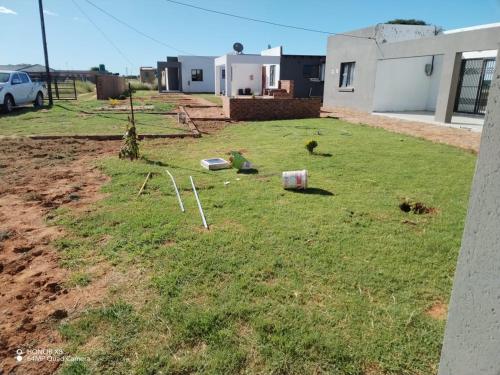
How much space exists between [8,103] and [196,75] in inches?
1064

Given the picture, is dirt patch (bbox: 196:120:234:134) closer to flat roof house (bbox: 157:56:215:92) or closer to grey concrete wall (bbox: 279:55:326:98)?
grey concrete wall (bbox: 279:55:326:98)

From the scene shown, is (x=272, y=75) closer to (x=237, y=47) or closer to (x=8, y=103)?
(x=237, y=47)

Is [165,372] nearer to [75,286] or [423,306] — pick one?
[75,286]

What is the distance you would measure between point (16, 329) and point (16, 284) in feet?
2.27

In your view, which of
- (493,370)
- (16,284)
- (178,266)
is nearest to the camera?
(493,370)

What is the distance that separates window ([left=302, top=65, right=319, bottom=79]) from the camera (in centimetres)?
2952

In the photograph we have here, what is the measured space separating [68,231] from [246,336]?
2.67 meters

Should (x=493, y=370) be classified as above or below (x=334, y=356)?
above

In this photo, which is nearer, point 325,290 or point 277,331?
point 277,331

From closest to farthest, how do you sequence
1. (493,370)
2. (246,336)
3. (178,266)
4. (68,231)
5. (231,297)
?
(493,370) → (246,336) → (231,297) → (178,266) → (68,231)

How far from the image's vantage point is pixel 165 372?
222 cm

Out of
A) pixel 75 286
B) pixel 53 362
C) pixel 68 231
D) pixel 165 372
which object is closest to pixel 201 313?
pixel 165 372

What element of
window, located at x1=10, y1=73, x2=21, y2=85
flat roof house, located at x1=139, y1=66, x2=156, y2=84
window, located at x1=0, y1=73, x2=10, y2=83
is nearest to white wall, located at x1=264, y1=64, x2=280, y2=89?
window, located at x1=10, y1=73, x2=21, y2=85

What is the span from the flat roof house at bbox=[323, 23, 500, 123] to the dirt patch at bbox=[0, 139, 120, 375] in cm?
1322
